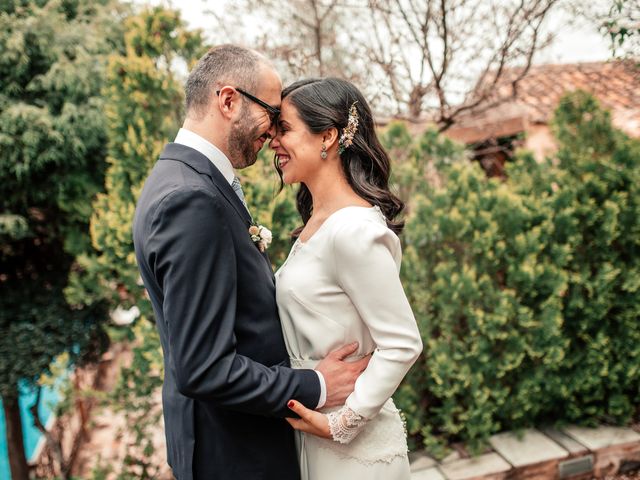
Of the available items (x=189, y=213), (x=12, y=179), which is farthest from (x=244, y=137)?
(x=12, y=179)

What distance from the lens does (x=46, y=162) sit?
3.85 metres

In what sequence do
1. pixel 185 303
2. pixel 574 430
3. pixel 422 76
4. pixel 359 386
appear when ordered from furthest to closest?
1. pixel 422 76
2. pixel 574 430
3. pixel 359 386
4. pixel 185 303

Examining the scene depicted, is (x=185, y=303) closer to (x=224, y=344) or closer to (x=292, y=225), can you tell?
(x=224, y=344)

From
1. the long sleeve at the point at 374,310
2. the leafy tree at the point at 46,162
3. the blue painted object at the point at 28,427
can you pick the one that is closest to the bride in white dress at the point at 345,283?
the long sleeve at the point at 374,310

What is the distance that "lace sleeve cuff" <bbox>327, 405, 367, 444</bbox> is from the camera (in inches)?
68.9

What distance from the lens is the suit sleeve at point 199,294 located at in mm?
1441

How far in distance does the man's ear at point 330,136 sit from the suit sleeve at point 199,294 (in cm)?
61

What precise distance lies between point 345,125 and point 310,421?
113cm

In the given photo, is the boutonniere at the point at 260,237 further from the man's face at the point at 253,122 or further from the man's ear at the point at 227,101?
the man's ear at the point at 227,101

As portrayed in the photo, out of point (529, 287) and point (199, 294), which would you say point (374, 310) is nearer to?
point (199, 294)

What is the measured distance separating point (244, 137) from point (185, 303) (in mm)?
730

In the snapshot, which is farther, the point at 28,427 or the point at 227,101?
the point at 28,427

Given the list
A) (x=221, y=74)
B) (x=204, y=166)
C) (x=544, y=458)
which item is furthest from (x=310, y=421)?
(x=544, y=458)

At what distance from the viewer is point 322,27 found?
5613mm
